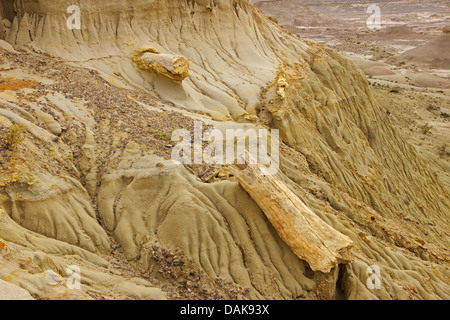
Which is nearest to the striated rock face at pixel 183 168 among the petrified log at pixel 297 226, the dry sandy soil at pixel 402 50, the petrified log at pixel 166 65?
the petrified log at pixel 166 65

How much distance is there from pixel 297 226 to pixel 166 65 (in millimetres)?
8567

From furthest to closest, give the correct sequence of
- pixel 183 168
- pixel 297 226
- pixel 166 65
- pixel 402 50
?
pixel 402 50 < pixel 166 65 < pixel 183 168 < pixel 297 226

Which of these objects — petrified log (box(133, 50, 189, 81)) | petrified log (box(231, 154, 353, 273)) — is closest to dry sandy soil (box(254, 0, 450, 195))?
petrified log (box(133, 50, 189, 81))

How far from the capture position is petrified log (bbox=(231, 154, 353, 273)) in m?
8.30

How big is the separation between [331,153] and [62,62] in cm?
1149

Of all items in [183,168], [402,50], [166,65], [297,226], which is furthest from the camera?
[402,50]

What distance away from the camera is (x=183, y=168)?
9.98 metres

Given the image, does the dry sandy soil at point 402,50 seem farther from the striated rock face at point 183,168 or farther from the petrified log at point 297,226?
the petrified log at point 297,226

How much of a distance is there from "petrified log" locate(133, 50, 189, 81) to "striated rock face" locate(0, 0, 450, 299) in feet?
0.18

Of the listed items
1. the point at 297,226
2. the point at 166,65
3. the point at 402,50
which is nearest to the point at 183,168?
the point at 297,226

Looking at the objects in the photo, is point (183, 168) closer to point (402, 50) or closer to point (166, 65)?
point (166, 65)

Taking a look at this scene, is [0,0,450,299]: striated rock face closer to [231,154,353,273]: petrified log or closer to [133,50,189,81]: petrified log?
[133,50,189,81]: petrified log

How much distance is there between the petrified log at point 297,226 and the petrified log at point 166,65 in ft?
21.2

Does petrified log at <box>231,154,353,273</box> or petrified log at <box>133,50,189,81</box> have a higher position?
petrified log at <box>133,50,189,81</box>
